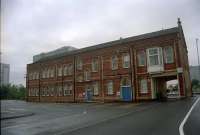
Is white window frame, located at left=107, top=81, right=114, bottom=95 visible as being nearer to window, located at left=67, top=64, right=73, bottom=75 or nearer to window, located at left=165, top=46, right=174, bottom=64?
window, located at left=165, top=46, right=174, bottom=64

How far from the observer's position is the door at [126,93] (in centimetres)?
3328

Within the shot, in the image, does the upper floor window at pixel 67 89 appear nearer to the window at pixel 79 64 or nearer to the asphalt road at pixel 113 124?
the window at pixel 79 64

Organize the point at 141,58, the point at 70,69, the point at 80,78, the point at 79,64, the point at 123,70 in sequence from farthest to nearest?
the point at 70,69
the point at 79,64
the point at 80,78
the point at 123,70
the point at 141,58

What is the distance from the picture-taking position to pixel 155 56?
3155cm

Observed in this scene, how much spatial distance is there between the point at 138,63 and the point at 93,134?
2445 centimetres

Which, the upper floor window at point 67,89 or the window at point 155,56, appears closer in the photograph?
→ the window at point 155,56

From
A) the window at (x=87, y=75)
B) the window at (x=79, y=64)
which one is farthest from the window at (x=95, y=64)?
the window at (x=79, y=64)

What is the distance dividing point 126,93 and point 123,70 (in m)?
3.54

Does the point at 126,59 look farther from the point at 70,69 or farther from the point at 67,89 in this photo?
the point at 67,89

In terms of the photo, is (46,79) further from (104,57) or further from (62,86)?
(104,57)

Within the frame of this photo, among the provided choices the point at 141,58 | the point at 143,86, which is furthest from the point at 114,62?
the point at 143,86

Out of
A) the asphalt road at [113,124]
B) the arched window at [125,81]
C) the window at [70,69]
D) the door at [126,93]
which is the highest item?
the window at [70,69]

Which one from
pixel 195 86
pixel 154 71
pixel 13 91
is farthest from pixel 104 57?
pixel 13 91

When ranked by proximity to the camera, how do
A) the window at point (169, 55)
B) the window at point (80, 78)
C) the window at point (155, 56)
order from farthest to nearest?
the window at point (80, 78) → the window at point (155, 56) → the window at point (169, 55)
